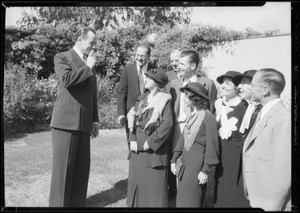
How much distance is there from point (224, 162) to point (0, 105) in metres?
2.09

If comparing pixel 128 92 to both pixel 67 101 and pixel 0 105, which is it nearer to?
pixel 67 101

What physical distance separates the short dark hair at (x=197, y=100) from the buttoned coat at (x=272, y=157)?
1.73 feet

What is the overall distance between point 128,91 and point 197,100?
102cm

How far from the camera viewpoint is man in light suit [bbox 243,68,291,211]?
8.61 ft

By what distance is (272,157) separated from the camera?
2.66m

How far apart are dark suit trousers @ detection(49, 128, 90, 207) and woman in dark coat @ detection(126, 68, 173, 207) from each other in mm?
556

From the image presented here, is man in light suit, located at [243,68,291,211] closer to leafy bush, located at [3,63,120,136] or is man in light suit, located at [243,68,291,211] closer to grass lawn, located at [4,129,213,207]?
grass lawn, located at [4,129,213,207]

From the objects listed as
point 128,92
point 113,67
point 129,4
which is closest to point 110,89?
point 113,67

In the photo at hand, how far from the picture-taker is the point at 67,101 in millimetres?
3363

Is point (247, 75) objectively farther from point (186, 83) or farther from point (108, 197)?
point (108, 197)

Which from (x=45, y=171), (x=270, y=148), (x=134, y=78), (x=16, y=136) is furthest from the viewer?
(x=16, y=136)

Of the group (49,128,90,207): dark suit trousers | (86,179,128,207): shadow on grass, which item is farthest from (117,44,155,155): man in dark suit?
(86,179,128,207): shadow on grass

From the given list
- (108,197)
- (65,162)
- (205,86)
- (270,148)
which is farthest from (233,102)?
(108,197)

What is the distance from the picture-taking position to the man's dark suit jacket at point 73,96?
3.22 meters
